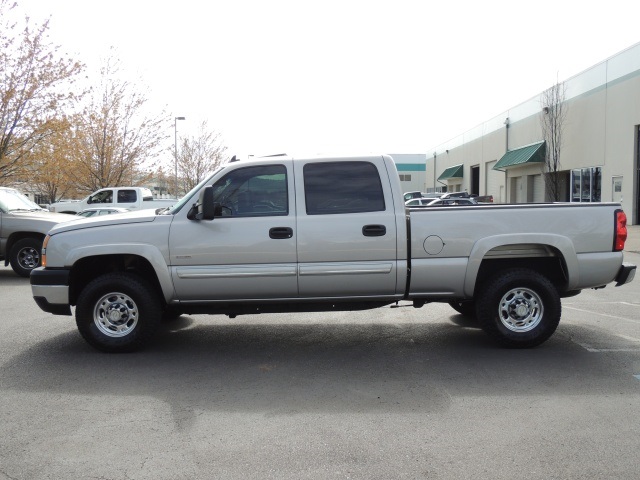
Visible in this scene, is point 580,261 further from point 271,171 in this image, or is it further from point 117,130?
point 117,130

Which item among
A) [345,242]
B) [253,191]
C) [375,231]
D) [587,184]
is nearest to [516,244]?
[375,231]

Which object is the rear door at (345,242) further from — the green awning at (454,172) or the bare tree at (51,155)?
the green awning at (454,172)

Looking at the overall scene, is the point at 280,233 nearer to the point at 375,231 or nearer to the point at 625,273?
the point at 375,231

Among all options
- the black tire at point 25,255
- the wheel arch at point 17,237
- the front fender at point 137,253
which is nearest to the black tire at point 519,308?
the front fender at point 137,253

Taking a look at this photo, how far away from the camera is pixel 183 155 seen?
50812mm

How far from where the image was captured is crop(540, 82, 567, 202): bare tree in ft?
116

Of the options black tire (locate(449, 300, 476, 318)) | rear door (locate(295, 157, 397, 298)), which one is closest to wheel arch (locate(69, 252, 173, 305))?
rear door (locate(295, 157, 397, 298))

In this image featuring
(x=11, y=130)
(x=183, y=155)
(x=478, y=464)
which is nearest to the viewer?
(x=478, y=464)

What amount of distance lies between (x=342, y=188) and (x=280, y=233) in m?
Result: 0.83

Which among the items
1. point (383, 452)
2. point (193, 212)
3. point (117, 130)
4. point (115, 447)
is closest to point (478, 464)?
point (383, 452)

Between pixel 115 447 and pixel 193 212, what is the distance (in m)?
2.78

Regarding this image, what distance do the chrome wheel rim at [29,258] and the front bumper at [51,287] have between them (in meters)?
7.14

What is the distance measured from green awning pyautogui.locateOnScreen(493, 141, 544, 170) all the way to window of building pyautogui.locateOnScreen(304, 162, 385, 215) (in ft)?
111

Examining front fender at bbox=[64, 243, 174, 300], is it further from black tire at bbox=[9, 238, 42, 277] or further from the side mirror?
black tire at bbox=[9, 238, 42, 277]
